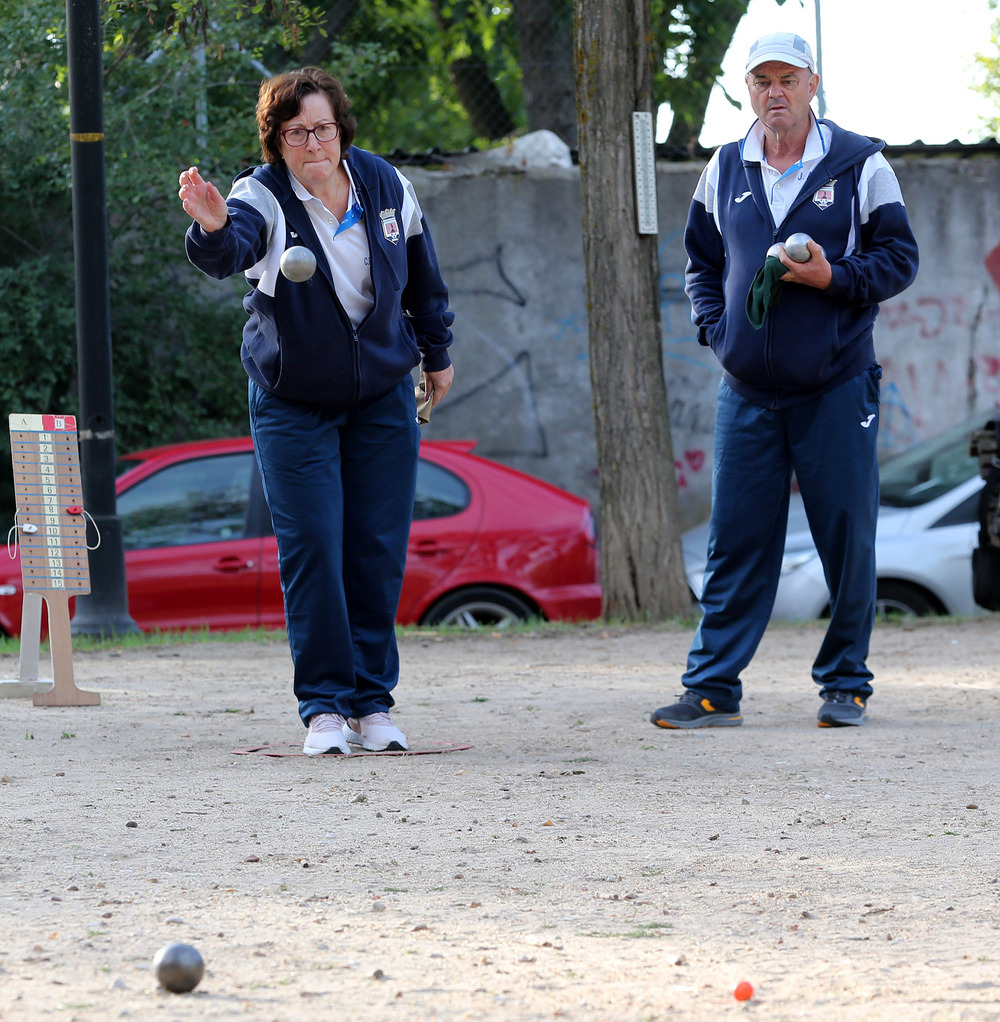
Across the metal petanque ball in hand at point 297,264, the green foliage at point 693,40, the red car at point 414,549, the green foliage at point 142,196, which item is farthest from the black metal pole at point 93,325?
the green foliage at point 693,40

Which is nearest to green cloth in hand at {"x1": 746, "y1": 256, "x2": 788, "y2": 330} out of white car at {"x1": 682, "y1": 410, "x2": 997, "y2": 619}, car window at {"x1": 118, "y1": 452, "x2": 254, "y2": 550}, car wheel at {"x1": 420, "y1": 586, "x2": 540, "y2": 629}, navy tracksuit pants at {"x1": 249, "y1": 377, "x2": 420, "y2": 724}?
navy tracksuit pants at {"x1": 249, "y1": 377, "x2": 420, "y2": 724}

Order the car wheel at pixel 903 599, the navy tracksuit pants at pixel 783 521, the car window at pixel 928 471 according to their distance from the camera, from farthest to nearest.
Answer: the car window at pixel 928 471, the car wheel at pixel 903 599, the navy tracksuit pants at pixel 783 521

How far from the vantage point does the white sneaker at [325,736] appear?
443 cm

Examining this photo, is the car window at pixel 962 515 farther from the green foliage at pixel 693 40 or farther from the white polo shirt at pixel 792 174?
the green foliage at pixel 693 40

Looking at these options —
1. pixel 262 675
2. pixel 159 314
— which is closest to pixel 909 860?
pixel 262 675

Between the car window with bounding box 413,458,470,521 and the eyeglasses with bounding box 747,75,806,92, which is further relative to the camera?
the car window with bounding box 413,458,470,521

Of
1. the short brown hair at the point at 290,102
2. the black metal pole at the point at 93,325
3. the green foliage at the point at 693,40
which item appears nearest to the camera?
the short brown hair at the point at 290,102

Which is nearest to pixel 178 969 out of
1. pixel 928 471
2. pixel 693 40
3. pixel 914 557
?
pixel 914 557

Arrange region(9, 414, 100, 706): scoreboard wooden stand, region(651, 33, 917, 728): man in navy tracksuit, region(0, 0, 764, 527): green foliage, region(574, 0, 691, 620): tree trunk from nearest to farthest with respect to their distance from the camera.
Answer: region(651, 33, 917, 728): man in navy tracksuit < region(9, 414, 100, 706): scoreboard wooden stand < region(574, 0, 691, 620): tree trunk < region(0, 0, 764, 527): green foliage

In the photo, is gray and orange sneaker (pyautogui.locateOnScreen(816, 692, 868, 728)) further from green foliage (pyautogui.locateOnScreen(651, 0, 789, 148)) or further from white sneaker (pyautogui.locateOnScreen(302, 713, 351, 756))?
green foliage (pyautogui.locateOnScreen(651, 0, 789, 148))

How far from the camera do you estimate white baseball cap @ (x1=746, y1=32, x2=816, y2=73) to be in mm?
4715

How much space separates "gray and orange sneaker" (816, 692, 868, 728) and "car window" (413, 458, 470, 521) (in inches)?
158

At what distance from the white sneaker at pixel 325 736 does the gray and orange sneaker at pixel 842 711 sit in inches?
63.6

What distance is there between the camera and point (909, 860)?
3258 mm
